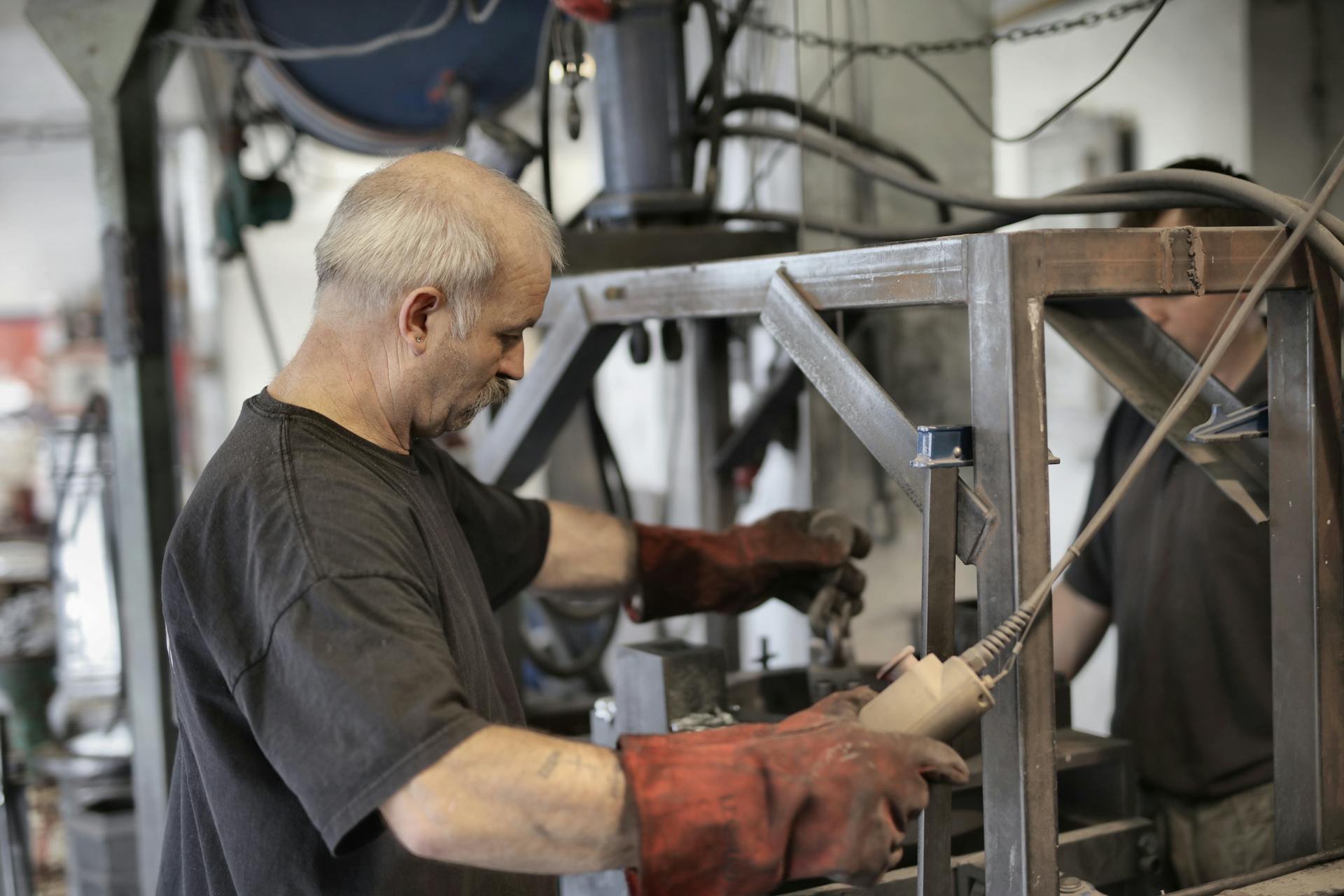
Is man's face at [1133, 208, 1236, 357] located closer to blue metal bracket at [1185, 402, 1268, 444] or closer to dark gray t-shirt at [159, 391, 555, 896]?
blue metal bracket at [1185, 402, 1268, 444]

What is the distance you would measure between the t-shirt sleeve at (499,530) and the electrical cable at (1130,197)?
2.23 ft

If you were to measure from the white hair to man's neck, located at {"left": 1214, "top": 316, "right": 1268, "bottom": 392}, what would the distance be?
1.36 m

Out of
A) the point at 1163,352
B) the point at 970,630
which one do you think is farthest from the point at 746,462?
the point at 1163,352

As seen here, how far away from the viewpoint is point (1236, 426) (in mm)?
1368

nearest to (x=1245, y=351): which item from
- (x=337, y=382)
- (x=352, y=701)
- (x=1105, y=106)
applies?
(x=337, y=382)

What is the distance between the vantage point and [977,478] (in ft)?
3.81

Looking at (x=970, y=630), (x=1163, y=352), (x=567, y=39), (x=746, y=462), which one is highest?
(x=567, y=39)

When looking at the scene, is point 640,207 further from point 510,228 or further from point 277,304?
point 277,304

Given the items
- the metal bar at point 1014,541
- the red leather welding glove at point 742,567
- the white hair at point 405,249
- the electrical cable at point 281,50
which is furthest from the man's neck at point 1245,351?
the electrical cable at point 281,50

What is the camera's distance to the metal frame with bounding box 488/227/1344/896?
1.13 m

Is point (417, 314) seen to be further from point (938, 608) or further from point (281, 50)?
point (281, 50)

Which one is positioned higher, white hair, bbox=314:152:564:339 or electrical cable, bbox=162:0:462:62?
electrical cable, bbox=162:0:462:62

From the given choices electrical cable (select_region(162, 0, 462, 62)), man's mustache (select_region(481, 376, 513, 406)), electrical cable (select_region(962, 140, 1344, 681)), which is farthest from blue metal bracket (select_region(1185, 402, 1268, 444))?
electrical cable (select_region(162, 0, 462, 62))

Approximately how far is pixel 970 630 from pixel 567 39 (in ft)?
4.07
